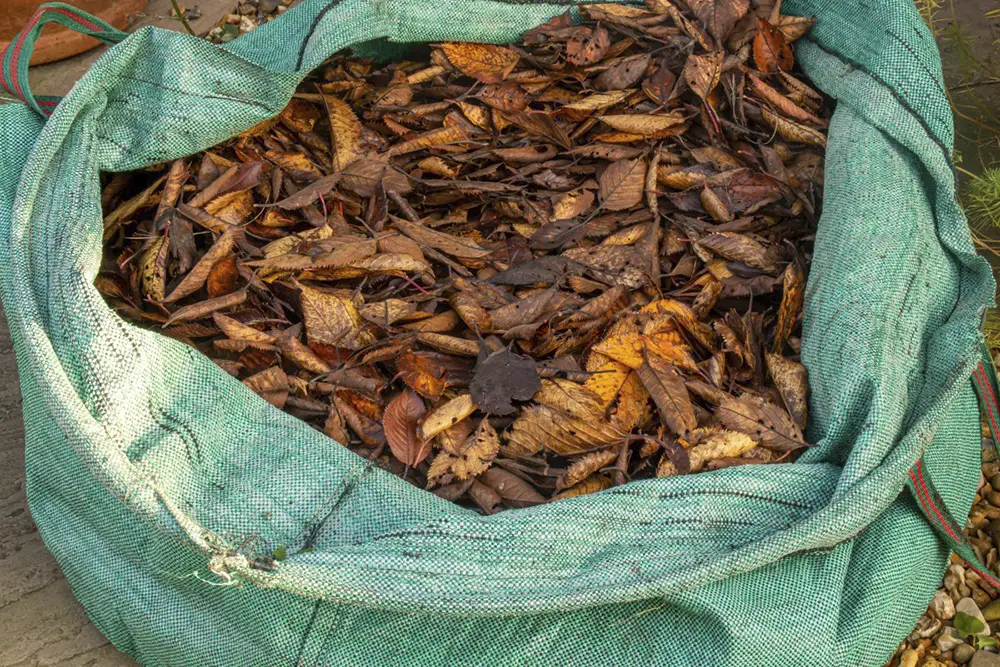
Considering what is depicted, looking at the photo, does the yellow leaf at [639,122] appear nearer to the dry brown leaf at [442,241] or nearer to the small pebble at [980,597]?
the dry brown leaf at [442,241]

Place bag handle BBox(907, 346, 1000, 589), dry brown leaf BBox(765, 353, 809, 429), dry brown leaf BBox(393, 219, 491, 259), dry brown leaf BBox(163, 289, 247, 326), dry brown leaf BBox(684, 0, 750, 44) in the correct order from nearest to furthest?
bag handle BBox(907, 346, 1000, 589) → dry brown leaf BBox(765, 353, 809, 429) → dry brown leaf BBox(163, 289, 247, 326) → dry brown leaf BBox(393, 219, 491, 259) → dry brown leaf BBox(684, 0, 750, 44)

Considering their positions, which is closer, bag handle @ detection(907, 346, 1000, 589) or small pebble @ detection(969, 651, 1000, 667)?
bag handle @ detection(907, 346, 1000, 589)

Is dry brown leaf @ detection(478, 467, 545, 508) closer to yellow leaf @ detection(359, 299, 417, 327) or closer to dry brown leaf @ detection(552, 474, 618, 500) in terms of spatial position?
dry brown leaf @ detection(552, 474, 618, 500)

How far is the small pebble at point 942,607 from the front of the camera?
1.40 meters

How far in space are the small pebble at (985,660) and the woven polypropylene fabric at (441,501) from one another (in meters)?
0.18

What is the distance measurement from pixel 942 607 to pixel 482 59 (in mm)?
1242

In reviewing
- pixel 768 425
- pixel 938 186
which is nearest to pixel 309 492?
pixel 768 425

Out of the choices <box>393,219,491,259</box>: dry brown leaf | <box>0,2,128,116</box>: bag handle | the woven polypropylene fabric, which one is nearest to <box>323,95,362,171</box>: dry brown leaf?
<box>393,219,491,259</box>: dry brown leaf

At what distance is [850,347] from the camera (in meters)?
1.31

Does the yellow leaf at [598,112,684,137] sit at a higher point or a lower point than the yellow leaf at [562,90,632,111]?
lower

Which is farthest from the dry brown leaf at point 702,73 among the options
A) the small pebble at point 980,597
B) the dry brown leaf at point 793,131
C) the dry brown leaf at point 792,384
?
the small pebble at point 980,597

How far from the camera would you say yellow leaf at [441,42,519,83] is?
5.93 feet

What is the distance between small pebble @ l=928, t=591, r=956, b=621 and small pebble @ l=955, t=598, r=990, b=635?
13 millimetres

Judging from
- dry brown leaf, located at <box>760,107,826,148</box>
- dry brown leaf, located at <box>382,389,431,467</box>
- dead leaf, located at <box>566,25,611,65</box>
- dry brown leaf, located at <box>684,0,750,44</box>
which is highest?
dry brown leaf, located at <box>684,0,750,44</box>
